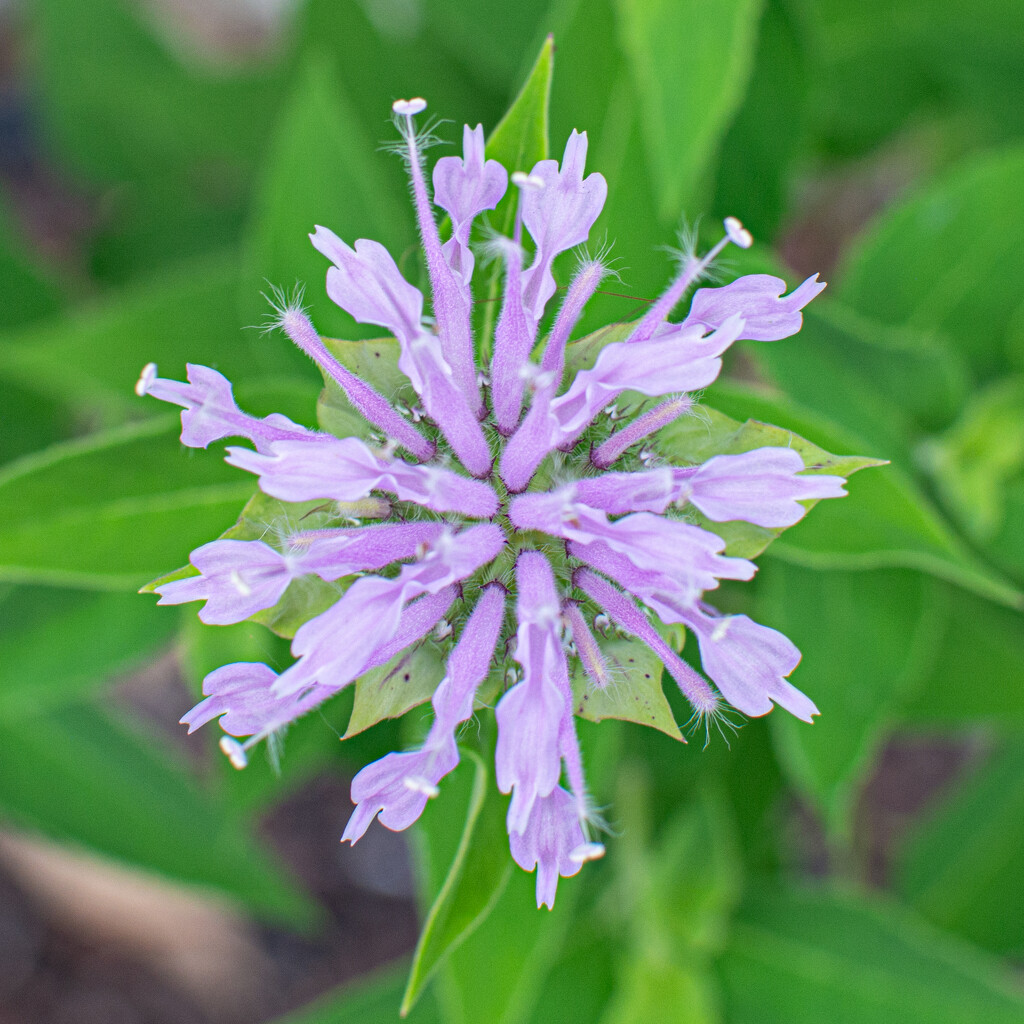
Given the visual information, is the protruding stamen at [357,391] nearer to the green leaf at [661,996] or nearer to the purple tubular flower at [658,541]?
the purple tubular flower at [658,541]

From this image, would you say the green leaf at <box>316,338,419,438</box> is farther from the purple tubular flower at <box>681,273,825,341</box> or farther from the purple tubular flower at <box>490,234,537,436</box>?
the purple tubular flower at <box>681,273,825,341</box>

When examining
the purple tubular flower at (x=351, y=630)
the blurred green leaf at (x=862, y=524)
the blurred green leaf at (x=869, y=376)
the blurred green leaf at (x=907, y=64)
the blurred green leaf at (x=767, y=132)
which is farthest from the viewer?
the blurred green leaf at (x=907, y=64)

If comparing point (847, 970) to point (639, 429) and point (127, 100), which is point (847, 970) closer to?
point (639, 429)

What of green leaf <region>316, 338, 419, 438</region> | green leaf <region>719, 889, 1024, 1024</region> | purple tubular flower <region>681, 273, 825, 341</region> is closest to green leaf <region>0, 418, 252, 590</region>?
green leaf <region>316, 338, 419, 438</region>

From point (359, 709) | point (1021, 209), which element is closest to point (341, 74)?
point (1021, 209)

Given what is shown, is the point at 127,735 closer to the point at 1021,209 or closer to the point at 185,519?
the point at 185,519

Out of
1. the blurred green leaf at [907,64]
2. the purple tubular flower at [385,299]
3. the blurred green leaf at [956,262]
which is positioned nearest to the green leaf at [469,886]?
the purple tubular flower at [385,299]
